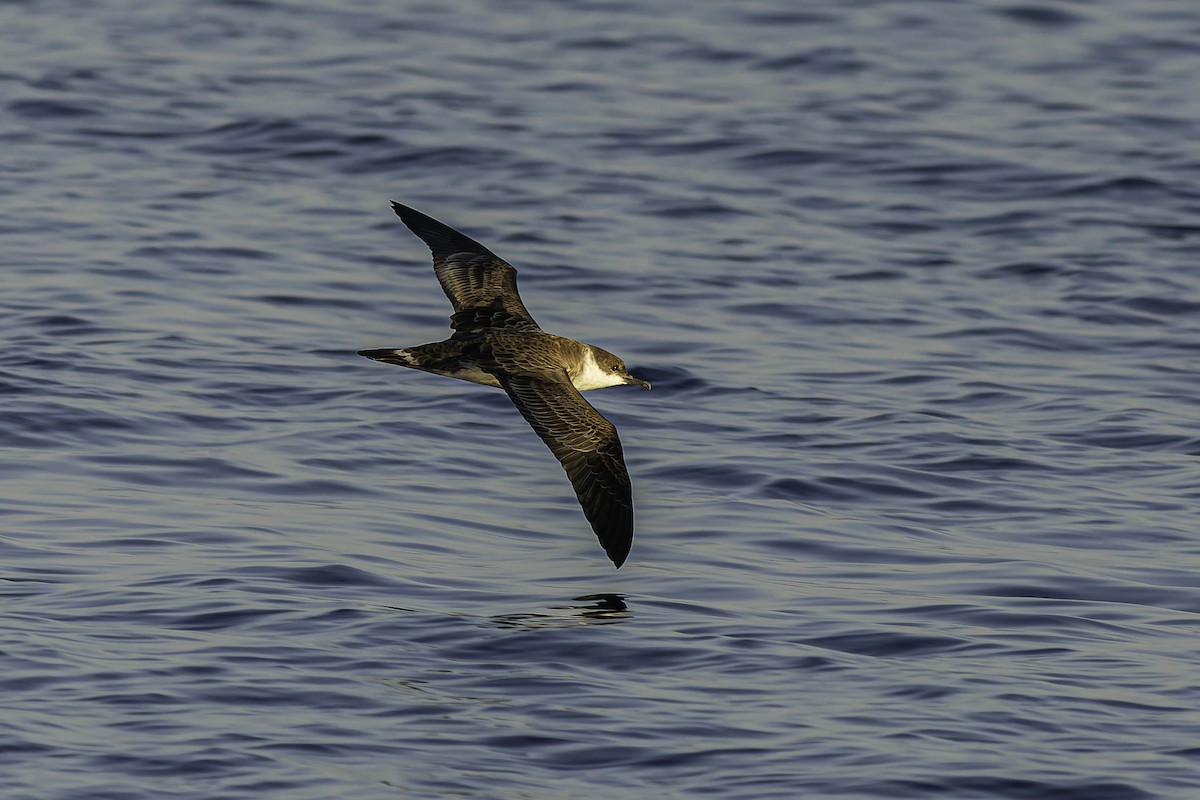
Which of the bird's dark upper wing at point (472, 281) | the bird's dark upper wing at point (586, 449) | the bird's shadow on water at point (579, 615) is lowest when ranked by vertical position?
the bird's shadow on water at point (579, 615)

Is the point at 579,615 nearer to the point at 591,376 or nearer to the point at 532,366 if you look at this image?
the point at 532,366

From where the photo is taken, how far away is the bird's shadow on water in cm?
866

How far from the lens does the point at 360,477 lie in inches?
426

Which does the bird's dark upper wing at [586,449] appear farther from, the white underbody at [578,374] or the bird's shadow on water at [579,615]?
the white underbody at [578,374]

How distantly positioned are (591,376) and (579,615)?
1.84 metres

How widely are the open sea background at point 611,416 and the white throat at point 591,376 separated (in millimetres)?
726

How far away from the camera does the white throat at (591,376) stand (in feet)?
33.4

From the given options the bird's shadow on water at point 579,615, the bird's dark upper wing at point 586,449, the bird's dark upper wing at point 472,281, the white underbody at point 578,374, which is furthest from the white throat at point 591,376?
the bird's shadow on water at point 579,615

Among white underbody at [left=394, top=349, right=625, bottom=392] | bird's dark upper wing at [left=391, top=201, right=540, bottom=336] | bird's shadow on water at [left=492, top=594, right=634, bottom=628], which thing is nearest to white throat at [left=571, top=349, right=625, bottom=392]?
white underbody at [left=394, top=349, right=625, bottom=392]

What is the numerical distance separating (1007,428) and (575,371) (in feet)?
10.8

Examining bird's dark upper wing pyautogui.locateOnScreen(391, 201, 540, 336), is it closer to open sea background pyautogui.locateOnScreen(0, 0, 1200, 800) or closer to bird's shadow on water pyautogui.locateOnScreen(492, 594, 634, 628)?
open sea background pyautogui.locateOnScreen(0, 0, 1200, 800)

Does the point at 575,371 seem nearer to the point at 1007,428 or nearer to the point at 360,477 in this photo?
the point at 360,477

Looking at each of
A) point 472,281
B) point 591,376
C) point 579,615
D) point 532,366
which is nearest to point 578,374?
point 591,376

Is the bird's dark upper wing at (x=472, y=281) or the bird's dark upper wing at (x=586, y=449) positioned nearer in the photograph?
the bird's dark upper wing at (x=586, y=449)
